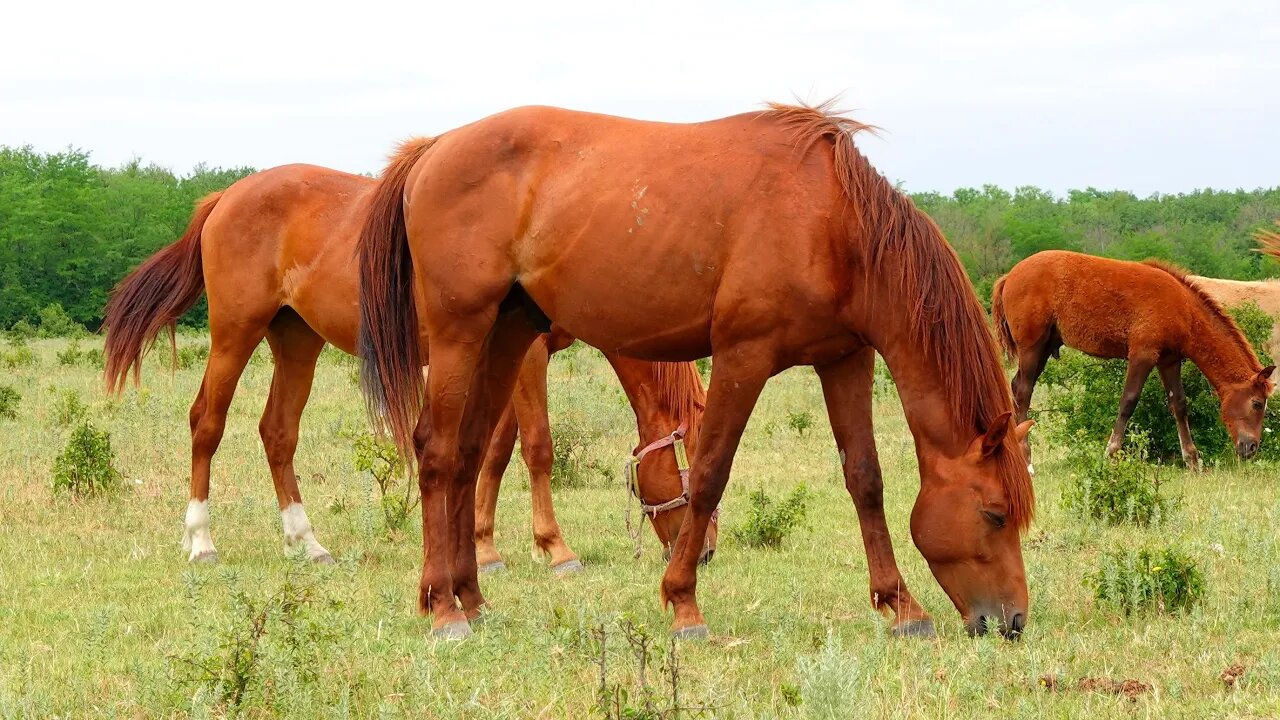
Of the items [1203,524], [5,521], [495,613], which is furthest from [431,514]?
[1203,524]

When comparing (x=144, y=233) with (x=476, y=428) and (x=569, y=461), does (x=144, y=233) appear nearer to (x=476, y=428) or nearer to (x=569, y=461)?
(x=569, y=461)

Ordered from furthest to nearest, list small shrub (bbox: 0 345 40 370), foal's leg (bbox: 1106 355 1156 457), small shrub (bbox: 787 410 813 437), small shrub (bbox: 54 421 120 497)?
small shrub (bbox: 0 345 40 370) → small shrub (bbox: 787 410 813 437) → foal's leg (bbox: 1106 355 1156 457) → small shrub (bbox: 54 421 120 497)

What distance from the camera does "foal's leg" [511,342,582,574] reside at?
734cm

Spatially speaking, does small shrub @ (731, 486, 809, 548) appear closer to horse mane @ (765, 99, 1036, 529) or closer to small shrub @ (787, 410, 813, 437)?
horse mane @ (765, 99, 1036, 529)

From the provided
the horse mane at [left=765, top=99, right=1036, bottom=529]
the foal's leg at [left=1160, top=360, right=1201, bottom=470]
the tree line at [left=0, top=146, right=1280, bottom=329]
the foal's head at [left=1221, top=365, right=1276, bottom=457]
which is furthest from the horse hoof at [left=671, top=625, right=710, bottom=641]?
the tree line at [left=0, top=146, right=1280, bottom=329]

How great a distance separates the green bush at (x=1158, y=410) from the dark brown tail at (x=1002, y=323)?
67 centimetres

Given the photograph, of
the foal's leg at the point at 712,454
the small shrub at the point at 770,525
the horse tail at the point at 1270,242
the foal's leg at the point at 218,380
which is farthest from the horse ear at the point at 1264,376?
the foal's leg at the point at 218,380

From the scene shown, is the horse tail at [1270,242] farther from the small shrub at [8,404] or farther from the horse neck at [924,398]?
the small shrub at [8,404]

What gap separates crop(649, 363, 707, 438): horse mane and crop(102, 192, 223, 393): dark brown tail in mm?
3337

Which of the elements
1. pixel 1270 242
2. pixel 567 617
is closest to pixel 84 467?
pixel 567 617

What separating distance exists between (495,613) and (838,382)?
1837 mm

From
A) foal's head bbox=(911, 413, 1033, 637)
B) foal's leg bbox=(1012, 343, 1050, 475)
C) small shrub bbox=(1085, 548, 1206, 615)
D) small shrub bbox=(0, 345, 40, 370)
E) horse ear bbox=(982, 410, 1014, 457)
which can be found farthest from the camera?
small shrub bbox=(0, 345, 40, 370)

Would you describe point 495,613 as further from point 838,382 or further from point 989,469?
point 989,469

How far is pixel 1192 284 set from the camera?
1112 centimetres
